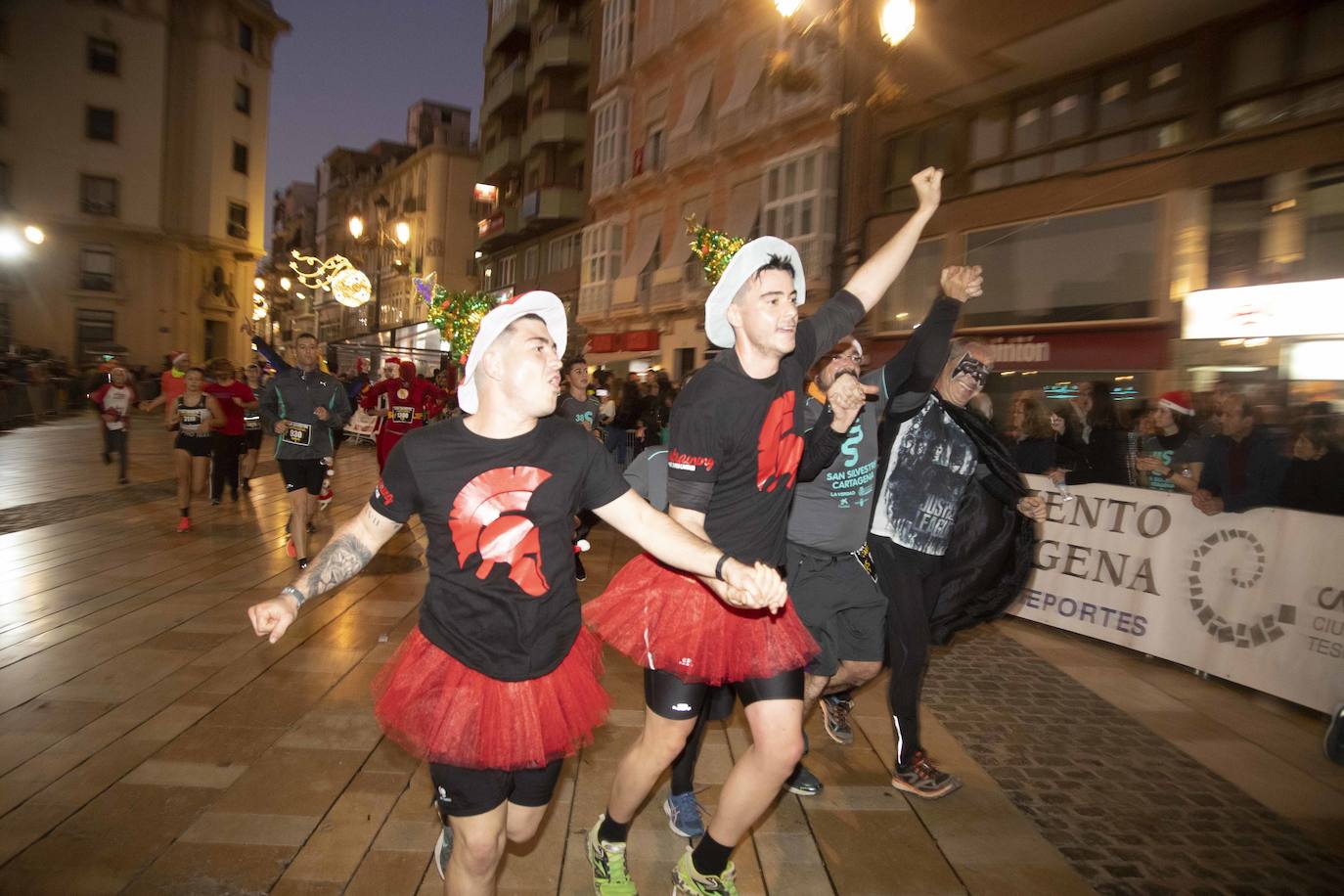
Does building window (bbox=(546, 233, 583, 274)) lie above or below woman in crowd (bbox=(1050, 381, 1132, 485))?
above

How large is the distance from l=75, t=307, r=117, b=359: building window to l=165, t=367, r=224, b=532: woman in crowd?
117ft

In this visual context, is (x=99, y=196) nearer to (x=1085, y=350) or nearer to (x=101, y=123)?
(x=101, y=123)

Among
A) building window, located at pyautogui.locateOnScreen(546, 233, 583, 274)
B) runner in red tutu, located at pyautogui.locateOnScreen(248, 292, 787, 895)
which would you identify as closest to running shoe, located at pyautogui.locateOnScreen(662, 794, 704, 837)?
runner in red tutu, located at pyautogui.locateOnScreen(248, 292, 787, 895)

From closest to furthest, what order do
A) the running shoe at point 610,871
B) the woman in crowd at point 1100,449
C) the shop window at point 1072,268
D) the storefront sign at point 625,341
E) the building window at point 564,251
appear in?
the running shoe at point 610,871 → the woman in crowd at point 1100,449 → the shop window at point 1072,268 → the storefront sign at point 625,341 → the building window at point 564,251

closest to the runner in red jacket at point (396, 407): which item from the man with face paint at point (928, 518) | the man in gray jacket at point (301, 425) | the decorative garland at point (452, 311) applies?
the man in gray jacket at point (301, 425)

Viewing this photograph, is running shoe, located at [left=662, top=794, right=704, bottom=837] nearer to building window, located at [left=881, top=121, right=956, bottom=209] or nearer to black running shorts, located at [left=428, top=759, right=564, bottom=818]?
black running shorts, located at [left=428, top=759, right=564, bottom=818]

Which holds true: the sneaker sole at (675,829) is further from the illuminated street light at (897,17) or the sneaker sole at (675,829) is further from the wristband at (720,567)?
the illuminated street light at (897,17)

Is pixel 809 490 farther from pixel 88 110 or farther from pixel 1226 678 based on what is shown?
pixel 88 110

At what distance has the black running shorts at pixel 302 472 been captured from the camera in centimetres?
764

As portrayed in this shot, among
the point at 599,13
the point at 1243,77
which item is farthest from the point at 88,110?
the point at 1243,77

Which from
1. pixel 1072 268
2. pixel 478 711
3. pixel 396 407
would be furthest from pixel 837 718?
pixel 1072 268

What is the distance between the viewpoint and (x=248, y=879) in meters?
3.00

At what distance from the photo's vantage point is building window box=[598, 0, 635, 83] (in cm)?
2892

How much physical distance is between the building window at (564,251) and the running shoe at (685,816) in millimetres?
31134
